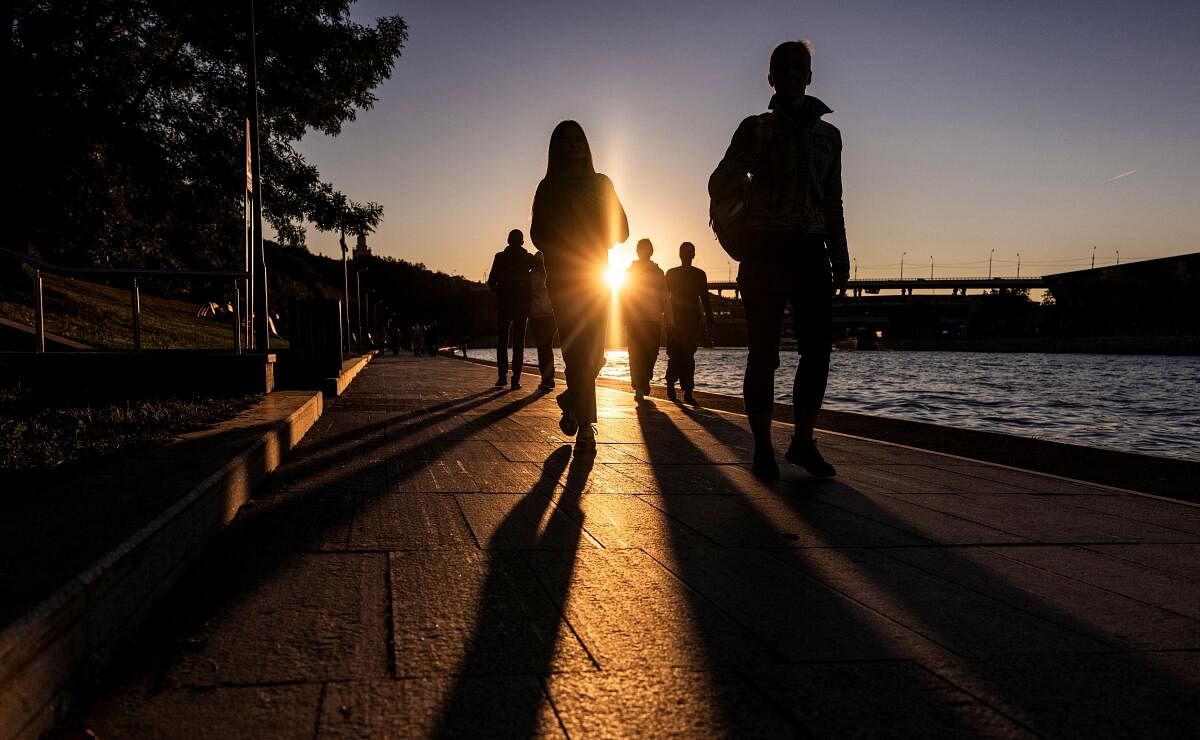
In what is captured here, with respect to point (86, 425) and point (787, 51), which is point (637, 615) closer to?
point (787, 51)

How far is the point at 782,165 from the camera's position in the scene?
4.58 metres

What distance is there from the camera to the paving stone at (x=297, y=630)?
183cm

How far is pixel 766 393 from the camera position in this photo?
4.80 meters

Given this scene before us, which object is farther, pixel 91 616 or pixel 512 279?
pixel 512 279

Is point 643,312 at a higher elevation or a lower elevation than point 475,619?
higher

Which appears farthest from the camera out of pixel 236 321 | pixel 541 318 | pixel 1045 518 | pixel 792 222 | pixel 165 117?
pixel 165 117

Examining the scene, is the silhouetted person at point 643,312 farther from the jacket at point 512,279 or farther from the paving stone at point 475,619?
the paving stone at point 475,619

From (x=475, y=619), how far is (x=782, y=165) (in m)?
3.26

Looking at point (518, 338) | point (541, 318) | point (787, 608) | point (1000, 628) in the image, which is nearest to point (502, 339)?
point (518, 338)

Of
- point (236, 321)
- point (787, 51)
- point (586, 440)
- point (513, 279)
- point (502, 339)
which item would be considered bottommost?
point (586, 440)

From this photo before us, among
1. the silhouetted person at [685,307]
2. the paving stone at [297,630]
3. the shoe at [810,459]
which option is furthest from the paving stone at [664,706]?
the silhouetted person at [685,307]

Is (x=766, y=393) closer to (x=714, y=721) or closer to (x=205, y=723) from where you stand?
(x=714, y=721)

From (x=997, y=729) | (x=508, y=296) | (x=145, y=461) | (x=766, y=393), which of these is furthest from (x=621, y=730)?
(x=508, y=296)

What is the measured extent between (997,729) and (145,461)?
3.27 metres
